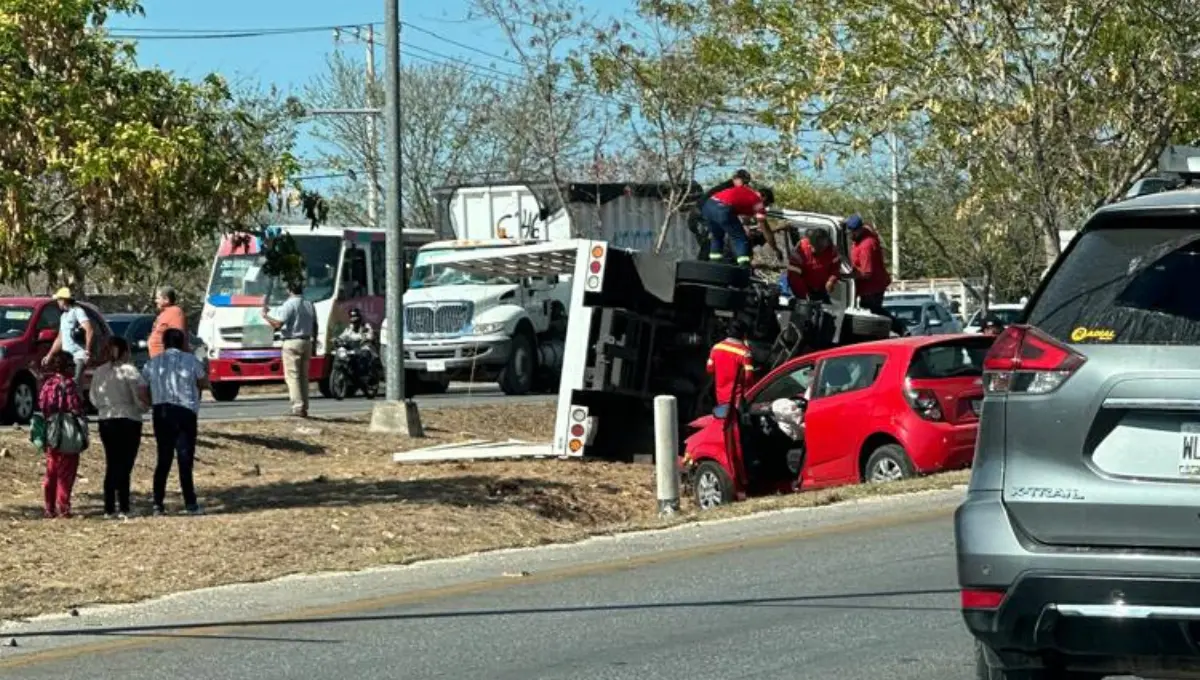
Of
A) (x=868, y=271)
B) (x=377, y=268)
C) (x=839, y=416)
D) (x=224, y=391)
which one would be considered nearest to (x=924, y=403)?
(x=839, y=416)

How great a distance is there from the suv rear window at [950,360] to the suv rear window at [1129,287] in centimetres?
1101

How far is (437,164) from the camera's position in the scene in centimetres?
5128

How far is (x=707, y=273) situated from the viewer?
69.1 ft

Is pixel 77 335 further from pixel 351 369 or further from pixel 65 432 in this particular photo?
pixel 351 369

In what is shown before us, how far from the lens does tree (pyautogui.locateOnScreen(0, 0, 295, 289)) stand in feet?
46.6

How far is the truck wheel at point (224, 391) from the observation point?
35.8 metres

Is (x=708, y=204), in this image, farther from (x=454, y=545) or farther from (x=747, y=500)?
(x=454, y=545)

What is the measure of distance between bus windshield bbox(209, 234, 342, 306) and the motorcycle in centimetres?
160

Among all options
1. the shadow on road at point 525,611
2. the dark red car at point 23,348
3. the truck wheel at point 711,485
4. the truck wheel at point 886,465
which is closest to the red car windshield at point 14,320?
the dark red car at point 23,348

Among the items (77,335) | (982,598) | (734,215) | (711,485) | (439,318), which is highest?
(734,215)

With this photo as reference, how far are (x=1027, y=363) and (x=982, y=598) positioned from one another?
0.77 metres

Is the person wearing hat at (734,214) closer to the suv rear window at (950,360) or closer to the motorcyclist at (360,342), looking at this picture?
the suv rear window at (950,360)

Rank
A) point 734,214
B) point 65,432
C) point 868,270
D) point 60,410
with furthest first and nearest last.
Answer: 1. point 868,270
2. point 734,214
3. point 60,410
4. point 65,432

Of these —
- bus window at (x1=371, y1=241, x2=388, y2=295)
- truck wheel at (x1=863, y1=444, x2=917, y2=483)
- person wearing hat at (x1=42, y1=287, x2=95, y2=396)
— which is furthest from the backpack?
bus window at (x1=371, y1=241, x2=388, y2=295)
